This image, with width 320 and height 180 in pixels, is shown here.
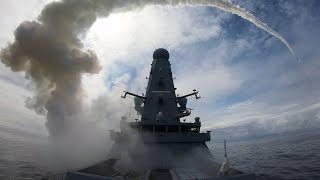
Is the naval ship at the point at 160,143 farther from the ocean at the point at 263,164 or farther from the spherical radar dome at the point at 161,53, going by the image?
the ocean at the point at 263,164

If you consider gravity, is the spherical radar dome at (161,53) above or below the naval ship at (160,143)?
above

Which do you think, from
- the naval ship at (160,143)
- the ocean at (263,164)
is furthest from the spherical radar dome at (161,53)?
the ocean at (263,164)

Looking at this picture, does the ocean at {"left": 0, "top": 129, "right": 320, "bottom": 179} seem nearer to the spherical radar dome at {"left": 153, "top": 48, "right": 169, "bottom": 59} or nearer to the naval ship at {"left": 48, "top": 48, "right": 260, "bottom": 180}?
the naval ship at {"left": 48, "top": 48, "right": 260, "bottom": 180}

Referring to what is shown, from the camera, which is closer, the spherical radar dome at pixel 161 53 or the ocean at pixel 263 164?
the ocean at pixel 263 164

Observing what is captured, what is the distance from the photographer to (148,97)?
2923 cm

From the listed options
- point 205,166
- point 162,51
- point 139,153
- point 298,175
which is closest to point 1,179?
point 139,153

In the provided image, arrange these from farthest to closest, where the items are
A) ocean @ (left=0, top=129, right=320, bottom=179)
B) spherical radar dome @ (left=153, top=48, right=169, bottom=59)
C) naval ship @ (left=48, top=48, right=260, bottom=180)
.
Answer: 1. spherical radar dome @ (left=153, top=48, right=169, bottom=59)
2. ocean @ (left=0, top=129, right=320, bottom=179)
3. naval ship @ (left=48, top=48, right=260, bottom=180)

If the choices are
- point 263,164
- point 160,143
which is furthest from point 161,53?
point 263,164

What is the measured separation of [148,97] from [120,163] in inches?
345

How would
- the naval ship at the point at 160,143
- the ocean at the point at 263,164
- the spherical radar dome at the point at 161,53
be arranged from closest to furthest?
the naval ship at the point at 160,143 → the ocean at the point at 263,164 → the spherical radar dome at the point at 161,53

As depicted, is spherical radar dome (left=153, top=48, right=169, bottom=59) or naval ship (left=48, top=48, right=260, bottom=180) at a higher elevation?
spherical radar dome (left=153, top=48, right=169, bottom=59)

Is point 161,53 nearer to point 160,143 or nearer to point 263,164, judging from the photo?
point 160,143

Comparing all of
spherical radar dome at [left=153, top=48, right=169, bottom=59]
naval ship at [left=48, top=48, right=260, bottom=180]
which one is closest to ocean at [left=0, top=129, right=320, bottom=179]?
naval ship at [left=48, top=48, right=260, bottom=180]

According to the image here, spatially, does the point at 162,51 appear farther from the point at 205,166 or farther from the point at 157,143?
the point at 205,166
